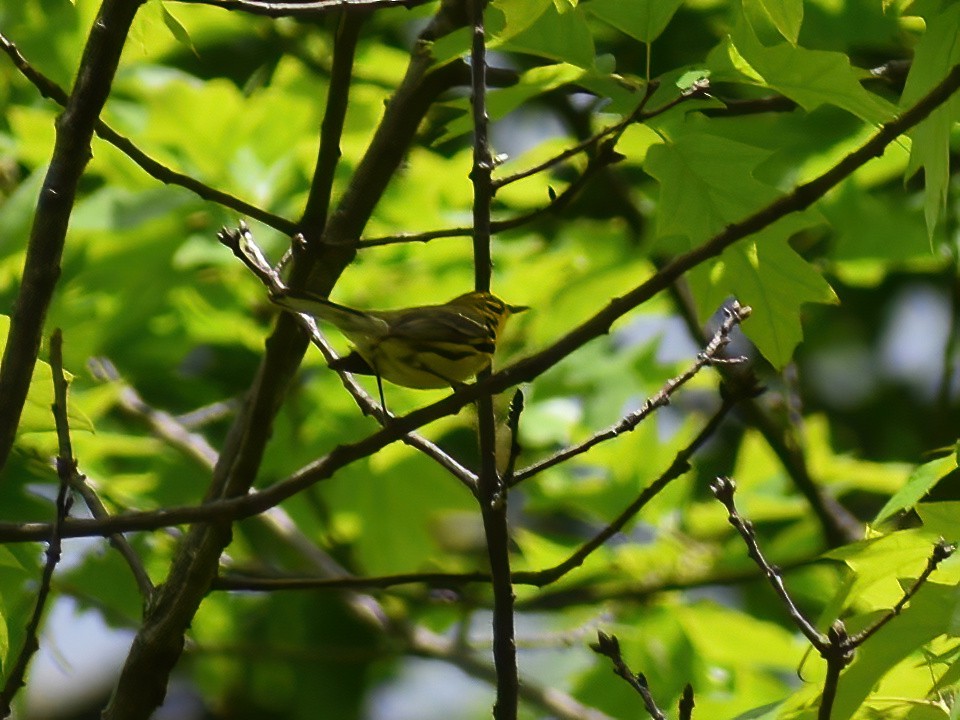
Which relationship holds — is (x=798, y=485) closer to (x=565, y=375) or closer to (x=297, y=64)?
(x=565, y=375)

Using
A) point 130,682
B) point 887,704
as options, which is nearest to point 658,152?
point 887,704

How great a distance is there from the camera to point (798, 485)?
354 centimetres

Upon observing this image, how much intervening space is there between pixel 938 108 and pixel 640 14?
1.48 ft

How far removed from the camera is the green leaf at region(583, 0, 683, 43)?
1.83 meters

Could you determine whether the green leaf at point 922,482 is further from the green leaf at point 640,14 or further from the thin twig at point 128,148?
the thin twig at point 128,148

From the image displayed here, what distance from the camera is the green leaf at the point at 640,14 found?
6.00 feet

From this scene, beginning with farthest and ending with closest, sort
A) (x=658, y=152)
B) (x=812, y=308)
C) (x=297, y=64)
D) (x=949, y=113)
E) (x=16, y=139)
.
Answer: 1. (x=812, y=308)
2. (x=297, y=64)
3. (x=16, y=139)
4. (x=658, y=152)
5. (x=949, y=113)

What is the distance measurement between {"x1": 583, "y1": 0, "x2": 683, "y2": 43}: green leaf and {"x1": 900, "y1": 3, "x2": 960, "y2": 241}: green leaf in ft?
1.20

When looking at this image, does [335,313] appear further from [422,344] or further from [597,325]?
[597,325]

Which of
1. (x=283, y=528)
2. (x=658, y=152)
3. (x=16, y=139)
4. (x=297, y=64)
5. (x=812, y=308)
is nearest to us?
(x=658, y=152)

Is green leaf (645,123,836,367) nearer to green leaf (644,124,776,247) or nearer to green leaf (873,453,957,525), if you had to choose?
green leaf (644,124,776,247)

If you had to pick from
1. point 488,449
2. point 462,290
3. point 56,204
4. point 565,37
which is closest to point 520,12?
point 565,37

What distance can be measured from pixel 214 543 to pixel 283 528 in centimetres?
182

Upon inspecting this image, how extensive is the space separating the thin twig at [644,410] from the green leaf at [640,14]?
45cm
